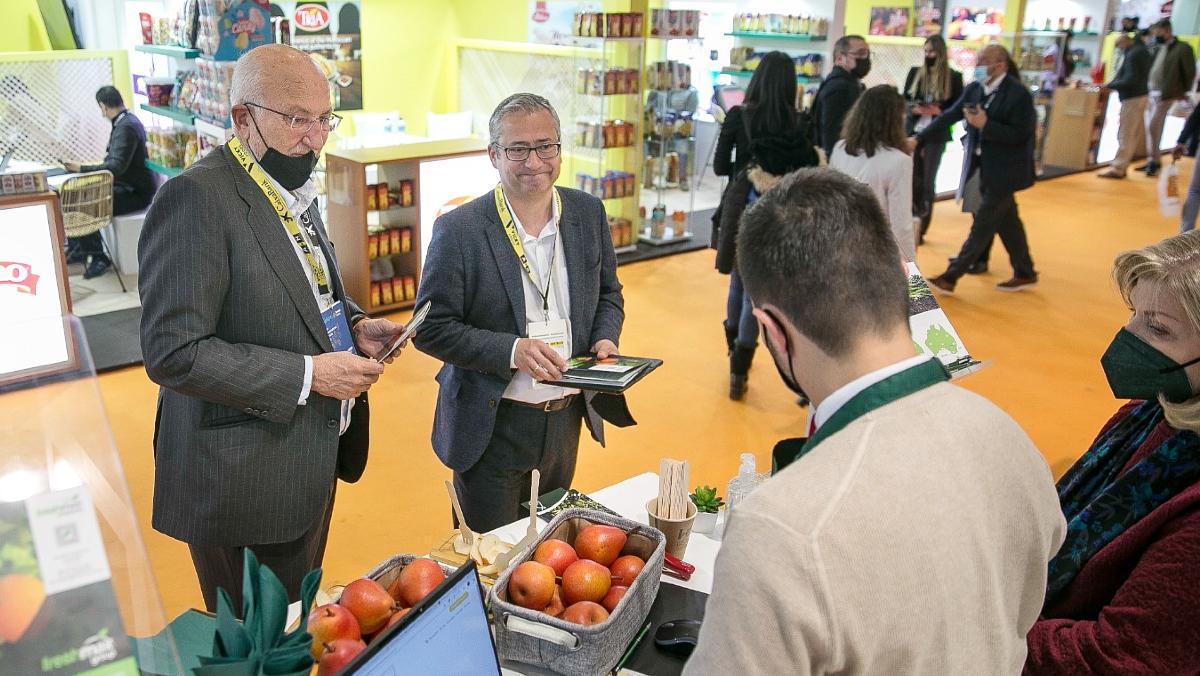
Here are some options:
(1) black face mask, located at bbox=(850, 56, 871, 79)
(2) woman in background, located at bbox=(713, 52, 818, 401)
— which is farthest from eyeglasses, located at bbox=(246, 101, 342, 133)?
(1) black face mask, located at bbox=(850, 56, 871, 79)

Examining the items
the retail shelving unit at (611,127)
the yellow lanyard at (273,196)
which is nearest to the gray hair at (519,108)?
the yellow lanyard at (273,196)

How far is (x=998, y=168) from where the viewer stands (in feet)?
24.0

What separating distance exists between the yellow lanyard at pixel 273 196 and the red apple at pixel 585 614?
Result: 3.59ft

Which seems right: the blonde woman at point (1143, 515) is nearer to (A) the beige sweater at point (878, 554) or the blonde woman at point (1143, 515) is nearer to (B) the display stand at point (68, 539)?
(A) the beige sweater at point (878, 554)

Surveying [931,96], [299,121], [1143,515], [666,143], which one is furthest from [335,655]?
[931,96]

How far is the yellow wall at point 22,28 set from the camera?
877 centimetres

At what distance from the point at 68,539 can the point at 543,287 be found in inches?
70.0

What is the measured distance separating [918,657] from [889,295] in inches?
17.3

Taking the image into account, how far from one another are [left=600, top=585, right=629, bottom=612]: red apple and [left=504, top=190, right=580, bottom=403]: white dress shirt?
1.02 m

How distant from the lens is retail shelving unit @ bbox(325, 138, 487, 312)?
254 inches

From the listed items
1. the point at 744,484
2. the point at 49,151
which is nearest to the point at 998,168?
the point at 744,484

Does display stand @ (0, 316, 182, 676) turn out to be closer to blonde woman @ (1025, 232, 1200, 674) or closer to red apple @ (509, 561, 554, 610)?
red apple @ (509, 561, 554, 610)

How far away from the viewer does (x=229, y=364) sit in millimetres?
2148

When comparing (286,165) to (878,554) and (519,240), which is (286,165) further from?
(878,554)
